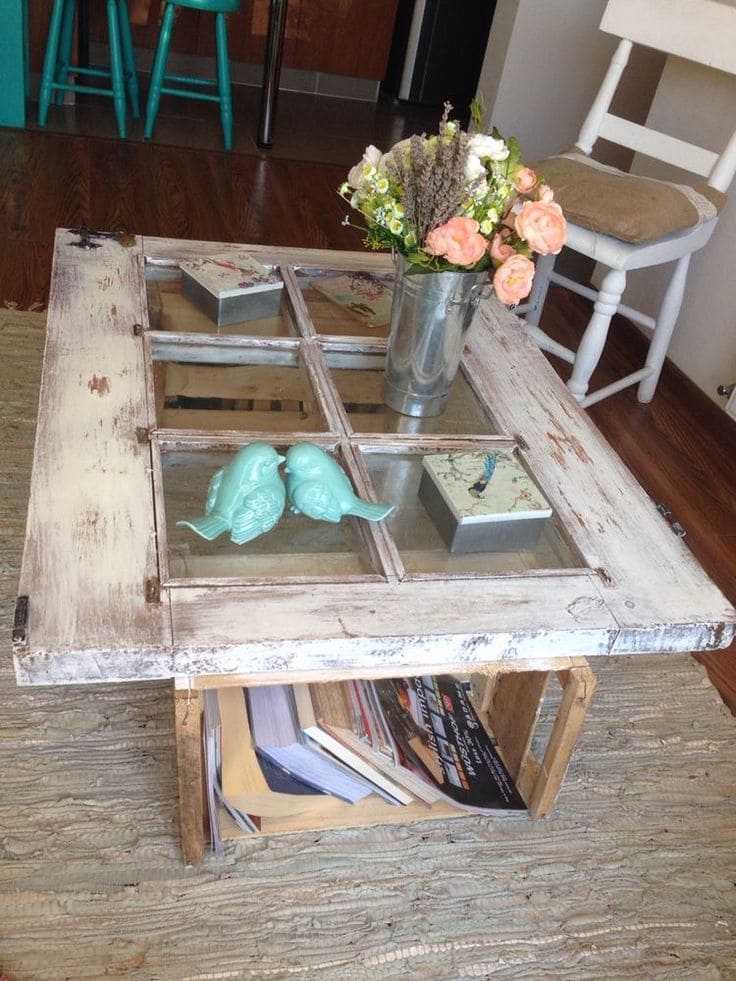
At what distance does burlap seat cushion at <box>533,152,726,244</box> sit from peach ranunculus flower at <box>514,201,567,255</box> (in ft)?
2.33

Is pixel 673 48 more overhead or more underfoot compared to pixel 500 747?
more overhead

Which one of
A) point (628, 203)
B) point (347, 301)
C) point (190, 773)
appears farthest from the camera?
point (628, 203)

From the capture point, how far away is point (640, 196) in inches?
73.7

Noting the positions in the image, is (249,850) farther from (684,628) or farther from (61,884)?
(684,628)

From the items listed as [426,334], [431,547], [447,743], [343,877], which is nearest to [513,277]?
[426,334]

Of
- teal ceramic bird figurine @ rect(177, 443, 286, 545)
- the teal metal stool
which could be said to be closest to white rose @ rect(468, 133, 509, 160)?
teal ceramic bird figurine @ rect(177, 443, 286, 545)

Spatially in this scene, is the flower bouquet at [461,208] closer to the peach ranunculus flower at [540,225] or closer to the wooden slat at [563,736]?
the peach ranunculus flower at [540,225]

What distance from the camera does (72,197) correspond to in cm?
283

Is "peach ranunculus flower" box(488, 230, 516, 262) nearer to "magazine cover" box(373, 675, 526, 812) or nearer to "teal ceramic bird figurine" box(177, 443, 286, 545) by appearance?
"teal ceramic bird figurine" box(177, 443, 286, 545)

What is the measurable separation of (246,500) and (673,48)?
1657 mm

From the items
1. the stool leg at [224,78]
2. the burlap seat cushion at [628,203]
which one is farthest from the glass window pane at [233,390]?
the stool leg at [224,78]

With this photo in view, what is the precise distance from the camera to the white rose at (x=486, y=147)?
1.13m

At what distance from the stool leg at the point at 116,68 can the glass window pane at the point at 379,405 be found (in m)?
2.25

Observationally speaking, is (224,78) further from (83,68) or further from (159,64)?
(83,68)
